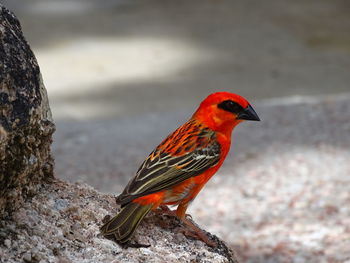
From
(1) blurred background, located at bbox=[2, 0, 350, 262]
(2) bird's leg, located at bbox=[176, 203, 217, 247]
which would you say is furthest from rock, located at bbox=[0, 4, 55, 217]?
(1) blurred background, located at bbox=[2, 0, 350, 262]

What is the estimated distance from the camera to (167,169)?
1.91m

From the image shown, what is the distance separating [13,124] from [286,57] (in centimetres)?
642

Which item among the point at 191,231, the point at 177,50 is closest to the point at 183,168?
the point at 191,231

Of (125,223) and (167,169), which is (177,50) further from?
(125,223)

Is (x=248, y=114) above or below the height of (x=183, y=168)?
above

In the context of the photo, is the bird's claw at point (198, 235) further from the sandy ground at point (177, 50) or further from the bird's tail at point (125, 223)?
the sandy ground at point (177, 50)

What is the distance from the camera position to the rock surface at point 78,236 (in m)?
1.67

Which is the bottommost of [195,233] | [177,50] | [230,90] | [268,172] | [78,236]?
[78,236]

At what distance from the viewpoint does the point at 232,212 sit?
3.66 meters

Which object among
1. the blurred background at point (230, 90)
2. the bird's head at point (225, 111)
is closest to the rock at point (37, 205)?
the bird's head at point (225, 111)

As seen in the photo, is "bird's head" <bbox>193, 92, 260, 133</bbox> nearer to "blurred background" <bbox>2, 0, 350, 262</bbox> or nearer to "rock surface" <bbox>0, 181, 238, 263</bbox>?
"rock surface" <bbox>0, 181, 238, 263</bbox>

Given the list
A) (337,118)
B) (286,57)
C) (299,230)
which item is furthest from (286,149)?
(286,57)

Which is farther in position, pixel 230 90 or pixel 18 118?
pixel 230 90

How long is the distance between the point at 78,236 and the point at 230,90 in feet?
16.6
